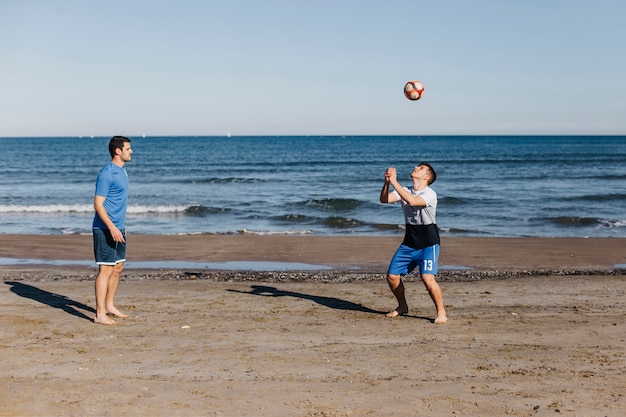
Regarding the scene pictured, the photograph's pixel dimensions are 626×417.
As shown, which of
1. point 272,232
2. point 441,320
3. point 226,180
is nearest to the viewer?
point 441,320

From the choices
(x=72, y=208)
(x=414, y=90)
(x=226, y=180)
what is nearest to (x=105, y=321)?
(x=414, y=90)

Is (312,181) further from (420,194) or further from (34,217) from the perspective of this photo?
(420,194)

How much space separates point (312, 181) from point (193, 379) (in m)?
33.8

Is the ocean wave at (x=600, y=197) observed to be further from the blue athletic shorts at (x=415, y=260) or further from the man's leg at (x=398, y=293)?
the blue athletic shorts at (x=415, y=260)

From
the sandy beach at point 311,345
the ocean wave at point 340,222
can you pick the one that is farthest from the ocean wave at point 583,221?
the sandy beach at point 311,345

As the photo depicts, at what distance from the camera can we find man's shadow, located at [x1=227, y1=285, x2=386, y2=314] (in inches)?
350

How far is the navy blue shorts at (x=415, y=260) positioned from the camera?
7.92 metres

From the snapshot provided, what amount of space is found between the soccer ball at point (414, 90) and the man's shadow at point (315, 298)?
273cm

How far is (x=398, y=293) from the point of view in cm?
830

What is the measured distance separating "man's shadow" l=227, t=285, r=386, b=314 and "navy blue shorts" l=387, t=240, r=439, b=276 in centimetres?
81

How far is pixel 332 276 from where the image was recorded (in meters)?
11.5

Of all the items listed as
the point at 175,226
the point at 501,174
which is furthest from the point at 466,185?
the point at 175,226

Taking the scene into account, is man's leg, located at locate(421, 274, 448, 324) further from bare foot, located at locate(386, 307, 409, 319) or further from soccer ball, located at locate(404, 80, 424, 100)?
soccer ball, located at locate(404, 80, 424, 100)

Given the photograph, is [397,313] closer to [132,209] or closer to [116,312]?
[116,312]
